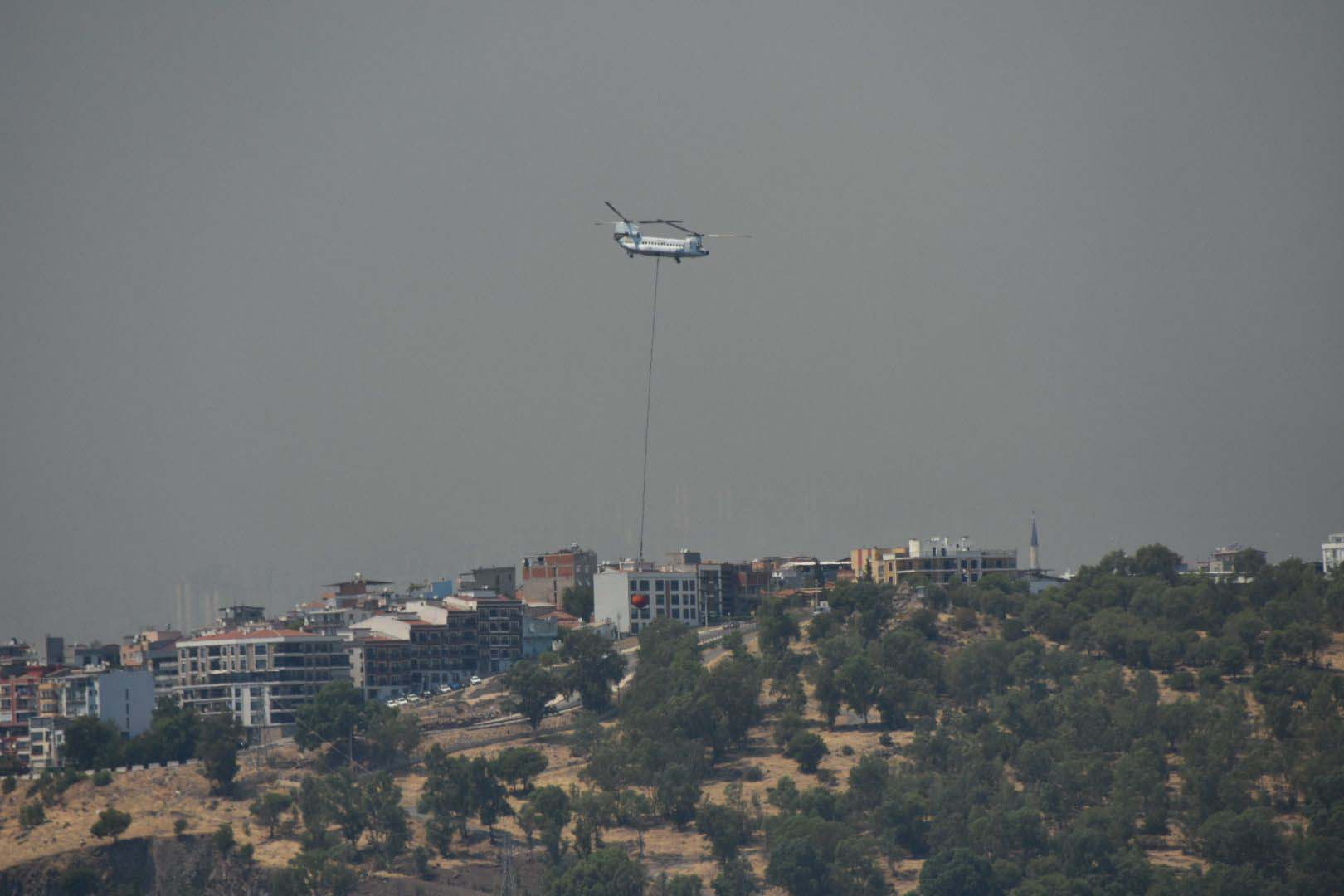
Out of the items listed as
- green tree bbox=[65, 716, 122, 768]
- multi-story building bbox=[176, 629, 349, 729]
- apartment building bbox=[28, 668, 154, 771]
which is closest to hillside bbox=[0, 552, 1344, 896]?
green tree bbox=[65, 716, 122, 768]

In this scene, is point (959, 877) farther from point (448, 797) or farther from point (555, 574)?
point (555, 574)

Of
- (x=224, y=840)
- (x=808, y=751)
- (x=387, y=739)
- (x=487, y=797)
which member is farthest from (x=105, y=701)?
(x=808, y=751)

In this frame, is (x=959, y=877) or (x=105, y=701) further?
(x=105, y=701)

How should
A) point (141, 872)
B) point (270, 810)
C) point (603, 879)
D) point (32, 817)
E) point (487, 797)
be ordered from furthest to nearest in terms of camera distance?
point (270, 810) < point (487, 797) < point (32, 817) < point (141, 872) < point (603, 879)

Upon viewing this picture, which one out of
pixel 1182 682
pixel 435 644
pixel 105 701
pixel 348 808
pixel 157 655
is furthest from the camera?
pixel 157 655

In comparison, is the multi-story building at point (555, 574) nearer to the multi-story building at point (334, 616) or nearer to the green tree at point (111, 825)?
the multi-story building at point (334, 616)

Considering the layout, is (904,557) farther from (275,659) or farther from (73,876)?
(73,876)
